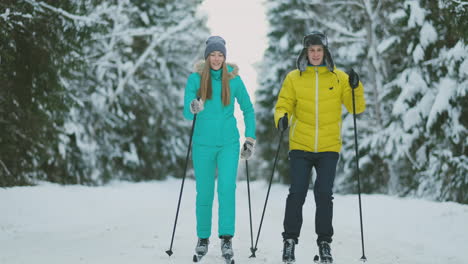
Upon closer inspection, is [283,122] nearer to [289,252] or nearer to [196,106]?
[196,106]

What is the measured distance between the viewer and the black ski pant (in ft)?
17.8

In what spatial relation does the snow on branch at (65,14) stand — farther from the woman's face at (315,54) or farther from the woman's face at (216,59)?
the woman's face at (315,54)

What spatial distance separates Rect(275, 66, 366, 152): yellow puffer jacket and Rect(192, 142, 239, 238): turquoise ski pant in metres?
0.63

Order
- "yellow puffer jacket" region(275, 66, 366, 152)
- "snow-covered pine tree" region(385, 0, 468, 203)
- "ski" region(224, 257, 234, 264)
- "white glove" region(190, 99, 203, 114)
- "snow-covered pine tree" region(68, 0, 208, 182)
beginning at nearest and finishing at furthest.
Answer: "ski" region(224, 257, 234, 264) < "white glove" region(190, 99, 203, 114) < "yellow puffer jacket" region(275, 66, 366, 152) < "snow-covered pine tree" region(385, 0, 468, 203) < "snow-covered pine tree" region(68, 0, 208, 182)

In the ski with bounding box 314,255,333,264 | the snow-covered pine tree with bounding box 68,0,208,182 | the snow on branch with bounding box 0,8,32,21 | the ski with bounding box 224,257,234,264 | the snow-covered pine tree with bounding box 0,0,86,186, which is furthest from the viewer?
the snow-covered pine tree with bounding box 68,0,208,182

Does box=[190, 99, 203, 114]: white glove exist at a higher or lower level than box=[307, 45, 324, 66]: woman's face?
lower

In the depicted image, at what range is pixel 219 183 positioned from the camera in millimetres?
5574

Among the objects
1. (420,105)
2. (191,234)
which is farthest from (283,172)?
(191,234)

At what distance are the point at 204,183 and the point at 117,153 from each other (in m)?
16.2

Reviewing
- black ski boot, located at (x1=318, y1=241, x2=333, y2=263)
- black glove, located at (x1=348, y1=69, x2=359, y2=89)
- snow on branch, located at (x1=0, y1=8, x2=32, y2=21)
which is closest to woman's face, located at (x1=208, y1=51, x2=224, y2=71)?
black glove, located at (x1=348, y1=69, x2=359, y2=89)

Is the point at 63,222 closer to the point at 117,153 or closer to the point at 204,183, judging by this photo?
the point at 204,183

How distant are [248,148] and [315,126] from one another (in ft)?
2.38

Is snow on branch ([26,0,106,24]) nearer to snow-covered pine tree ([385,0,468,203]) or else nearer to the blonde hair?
the blonde hair

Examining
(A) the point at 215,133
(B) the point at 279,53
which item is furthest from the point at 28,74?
(B) the point at 279,53
